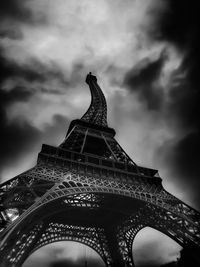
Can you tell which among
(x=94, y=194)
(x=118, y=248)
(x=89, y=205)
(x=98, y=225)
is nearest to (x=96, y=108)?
(x=98, y=225)

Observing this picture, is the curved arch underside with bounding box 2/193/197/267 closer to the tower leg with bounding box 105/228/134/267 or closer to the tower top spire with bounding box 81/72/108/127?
the tower leg with bounding box 105/228/134/267

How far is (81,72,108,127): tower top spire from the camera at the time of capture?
1188 inches

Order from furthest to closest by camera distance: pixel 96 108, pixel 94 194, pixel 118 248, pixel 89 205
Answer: pixel 96 108 < pixel 118 248 < pixel 89 205 < pixel 94 194

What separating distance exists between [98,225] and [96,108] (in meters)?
17.3

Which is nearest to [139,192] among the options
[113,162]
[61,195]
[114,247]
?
[113,162]

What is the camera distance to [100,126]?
2725 cm

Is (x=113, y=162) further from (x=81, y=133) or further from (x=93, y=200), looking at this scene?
(x=81, y=133)

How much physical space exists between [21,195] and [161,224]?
10247 millimetres

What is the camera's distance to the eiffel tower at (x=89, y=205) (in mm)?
12400

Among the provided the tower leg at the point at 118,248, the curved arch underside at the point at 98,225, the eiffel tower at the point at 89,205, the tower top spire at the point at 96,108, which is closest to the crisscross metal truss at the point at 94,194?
the eiffel tower at the point at 89,205

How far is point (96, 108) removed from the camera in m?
33.7

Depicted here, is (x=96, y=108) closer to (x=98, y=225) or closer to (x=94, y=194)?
(x=98, y=225)

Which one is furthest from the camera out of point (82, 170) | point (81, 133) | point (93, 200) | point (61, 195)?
point (81, 133)

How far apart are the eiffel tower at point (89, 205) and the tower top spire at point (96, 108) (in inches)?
88.2
